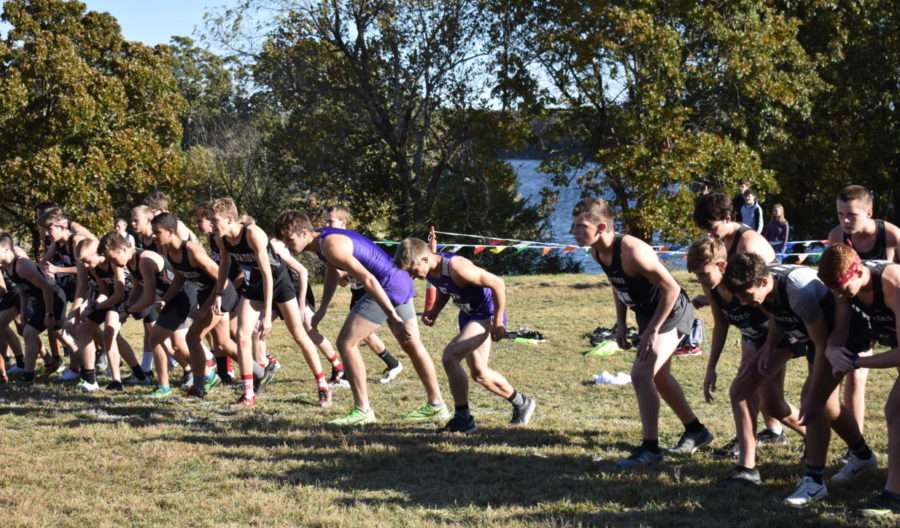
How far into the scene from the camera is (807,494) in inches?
196

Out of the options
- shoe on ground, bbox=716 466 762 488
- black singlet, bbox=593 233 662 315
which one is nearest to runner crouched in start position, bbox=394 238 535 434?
black singlet, bbox=593 233 662 315

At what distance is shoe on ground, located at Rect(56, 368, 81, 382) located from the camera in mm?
10617

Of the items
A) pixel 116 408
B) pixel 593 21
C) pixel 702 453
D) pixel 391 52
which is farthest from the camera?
pixel 391 52

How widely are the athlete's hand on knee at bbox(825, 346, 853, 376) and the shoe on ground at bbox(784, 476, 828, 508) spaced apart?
2.11 feet

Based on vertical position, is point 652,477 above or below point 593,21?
below

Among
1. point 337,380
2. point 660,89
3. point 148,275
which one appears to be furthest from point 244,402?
point 660,89

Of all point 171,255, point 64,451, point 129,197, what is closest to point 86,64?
point 129,197

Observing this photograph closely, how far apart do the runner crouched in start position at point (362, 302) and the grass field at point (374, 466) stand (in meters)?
0.39

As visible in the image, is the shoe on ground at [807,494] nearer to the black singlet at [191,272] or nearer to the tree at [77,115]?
the black singlet at [191,272]

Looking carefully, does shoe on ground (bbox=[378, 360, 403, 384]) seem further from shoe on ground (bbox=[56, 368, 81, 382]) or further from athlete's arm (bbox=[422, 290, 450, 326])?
shoe on ground (bbox=[56, 368, 81, 382])

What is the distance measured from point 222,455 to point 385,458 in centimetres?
117

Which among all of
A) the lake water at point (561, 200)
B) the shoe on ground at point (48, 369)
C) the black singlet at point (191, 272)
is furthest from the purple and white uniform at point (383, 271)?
the lake water at point (561, 200)

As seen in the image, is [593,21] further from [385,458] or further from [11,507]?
[11,507]

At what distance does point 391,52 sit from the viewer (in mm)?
27359
